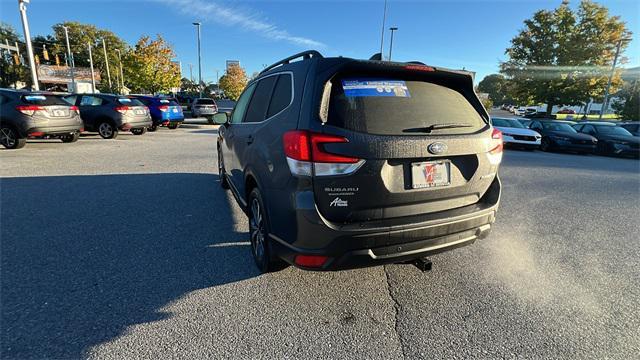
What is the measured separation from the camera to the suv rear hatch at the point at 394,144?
2.02m

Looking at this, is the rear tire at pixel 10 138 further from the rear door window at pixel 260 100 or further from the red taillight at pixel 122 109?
the rear door window at pixel 260 100

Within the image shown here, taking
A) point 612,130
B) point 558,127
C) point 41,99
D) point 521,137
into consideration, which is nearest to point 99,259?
point 41,99

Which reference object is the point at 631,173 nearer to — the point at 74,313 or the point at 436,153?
the point at 436,153

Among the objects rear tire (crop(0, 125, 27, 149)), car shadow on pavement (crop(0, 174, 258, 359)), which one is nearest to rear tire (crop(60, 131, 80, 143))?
rear tire (crop(0, 125, 27, 149))

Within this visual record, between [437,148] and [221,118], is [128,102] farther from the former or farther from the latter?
[437,148]

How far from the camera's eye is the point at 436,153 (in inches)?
87.0

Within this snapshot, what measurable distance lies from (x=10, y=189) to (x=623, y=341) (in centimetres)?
792

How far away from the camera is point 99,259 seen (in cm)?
305

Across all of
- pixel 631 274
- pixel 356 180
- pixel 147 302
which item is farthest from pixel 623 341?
pixel 147 302

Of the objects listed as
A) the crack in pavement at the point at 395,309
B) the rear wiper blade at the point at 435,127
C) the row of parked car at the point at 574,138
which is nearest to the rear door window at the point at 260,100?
the rear wiper blade at the point at 435,127

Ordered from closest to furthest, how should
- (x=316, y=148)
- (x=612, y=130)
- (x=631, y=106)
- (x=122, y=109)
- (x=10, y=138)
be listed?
(x=316, y=148)
(x=10, y=138)
(x=122, y=109)
(x=612, y=130)
(x=631, y=106)

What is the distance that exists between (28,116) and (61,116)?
760mm

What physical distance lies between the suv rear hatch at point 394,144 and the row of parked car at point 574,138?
13185 millimetres

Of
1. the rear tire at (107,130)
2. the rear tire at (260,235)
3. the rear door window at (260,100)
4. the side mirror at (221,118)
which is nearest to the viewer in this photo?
the rear tire at (260,235)
